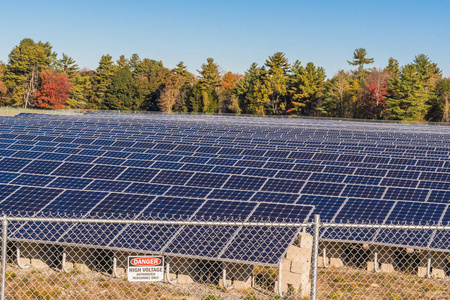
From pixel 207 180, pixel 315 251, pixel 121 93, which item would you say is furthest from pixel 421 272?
pixel 121 93

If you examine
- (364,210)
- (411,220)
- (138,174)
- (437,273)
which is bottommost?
(437,273)

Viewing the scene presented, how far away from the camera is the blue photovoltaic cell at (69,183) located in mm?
20094

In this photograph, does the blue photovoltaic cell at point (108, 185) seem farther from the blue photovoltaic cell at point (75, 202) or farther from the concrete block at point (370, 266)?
the concrete block at point (370, 266)

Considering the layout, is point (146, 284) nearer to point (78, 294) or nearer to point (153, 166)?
point (78, 294)

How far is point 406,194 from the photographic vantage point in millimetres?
19953

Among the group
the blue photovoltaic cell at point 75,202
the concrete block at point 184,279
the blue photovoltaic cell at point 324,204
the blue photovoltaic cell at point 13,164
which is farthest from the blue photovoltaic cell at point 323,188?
the blue photovoltaic cell at point 13,164

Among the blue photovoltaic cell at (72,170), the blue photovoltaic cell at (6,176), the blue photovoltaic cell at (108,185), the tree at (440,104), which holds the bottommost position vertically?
the blue photovoltaic cell at (108,185)

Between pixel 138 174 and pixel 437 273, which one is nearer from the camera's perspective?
pixel 437 273

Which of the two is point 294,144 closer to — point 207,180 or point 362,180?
point 362,180

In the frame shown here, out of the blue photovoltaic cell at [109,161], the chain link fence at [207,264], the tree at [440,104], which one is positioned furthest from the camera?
the tree at [440,104]

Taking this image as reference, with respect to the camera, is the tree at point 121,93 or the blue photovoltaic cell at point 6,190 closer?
the blue photovoltaic cell at point 6,190

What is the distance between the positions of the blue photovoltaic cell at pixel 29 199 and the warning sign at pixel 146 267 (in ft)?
32.1

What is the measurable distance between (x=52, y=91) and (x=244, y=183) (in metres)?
80.8

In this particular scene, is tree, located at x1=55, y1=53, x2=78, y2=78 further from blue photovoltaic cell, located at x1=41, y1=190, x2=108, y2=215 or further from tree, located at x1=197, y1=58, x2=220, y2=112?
blue photovoltaic cell, located at x1=41, y1=190, x2=108, y2=215
